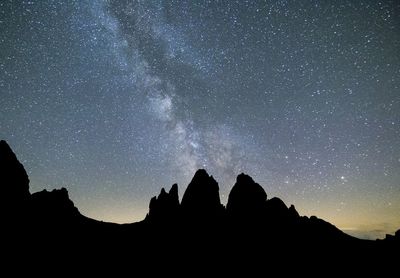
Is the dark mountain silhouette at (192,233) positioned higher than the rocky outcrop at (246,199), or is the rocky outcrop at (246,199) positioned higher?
the rocky outcrop at (246,199)

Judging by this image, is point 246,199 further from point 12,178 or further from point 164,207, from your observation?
point 12,178

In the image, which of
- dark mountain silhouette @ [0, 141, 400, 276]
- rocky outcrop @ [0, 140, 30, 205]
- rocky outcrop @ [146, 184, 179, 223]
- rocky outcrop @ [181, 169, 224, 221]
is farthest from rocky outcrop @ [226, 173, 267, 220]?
rocky outcrop @ [0, 140, 30, 205]

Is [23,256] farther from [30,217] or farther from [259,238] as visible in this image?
[259,238]

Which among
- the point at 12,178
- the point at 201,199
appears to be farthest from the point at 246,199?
the point at 12,178

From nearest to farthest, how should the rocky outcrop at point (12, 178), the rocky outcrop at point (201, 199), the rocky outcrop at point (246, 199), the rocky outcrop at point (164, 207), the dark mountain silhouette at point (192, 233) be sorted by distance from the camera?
1. the dark mountain silhouette at point (192, 233)
2. the rocky outcrop at point (12, 178)
3. the rocky outcrop at point (246, 199)
4. the rocky outcrop at point (201, 199)
5. the rocky outcrop at point (164, 207)

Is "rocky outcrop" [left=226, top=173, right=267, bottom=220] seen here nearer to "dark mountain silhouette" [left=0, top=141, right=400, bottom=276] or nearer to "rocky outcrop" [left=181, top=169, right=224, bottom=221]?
"dark mountain silhouette" [left=0, top=141, right=400, bottom=276]

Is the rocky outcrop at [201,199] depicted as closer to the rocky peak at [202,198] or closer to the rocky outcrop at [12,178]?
the rocky peak at [202,198]

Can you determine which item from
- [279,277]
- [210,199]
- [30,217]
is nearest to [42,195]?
[30,217]

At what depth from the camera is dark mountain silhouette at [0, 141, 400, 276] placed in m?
44.0

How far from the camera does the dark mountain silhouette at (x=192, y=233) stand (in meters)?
44.0

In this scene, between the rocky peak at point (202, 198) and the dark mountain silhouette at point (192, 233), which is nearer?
the dark mountain silhouette at point (192, 233)

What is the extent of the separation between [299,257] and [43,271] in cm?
3943

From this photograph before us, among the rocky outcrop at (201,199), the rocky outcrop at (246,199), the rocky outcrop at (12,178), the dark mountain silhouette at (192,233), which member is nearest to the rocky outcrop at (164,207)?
the dark mountain silhouette at (192,233)

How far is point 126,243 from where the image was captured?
161 feet
